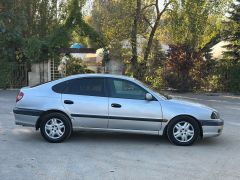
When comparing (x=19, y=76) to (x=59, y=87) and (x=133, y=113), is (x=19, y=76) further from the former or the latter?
(x=133, y=113)

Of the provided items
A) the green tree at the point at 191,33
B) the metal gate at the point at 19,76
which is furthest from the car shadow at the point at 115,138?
the metal gate at the point at 19,76

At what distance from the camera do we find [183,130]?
28.4 ft

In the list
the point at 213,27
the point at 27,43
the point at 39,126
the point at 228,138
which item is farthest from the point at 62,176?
the point at 213,27

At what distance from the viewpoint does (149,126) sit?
28.3 ft

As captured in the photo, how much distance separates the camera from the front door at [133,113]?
858 centimetres

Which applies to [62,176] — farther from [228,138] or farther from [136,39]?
[136,39]

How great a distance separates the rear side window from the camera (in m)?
8.82

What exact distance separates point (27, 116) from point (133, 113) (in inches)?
86.5

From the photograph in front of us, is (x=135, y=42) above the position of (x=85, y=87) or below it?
above

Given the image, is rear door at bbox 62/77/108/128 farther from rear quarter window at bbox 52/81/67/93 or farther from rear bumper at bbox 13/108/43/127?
rear bumper at bbox 13/108/43/127

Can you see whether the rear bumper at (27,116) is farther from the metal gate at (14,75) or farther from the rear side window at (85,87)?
the metal gate at (14,75)

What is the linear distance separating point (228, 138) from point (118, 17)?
12861 millimetres

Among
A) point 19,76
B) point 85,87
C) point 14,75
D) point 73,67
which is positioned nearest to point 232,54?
point 73,67

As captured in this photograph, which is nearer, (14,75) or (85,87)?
(85,87)
